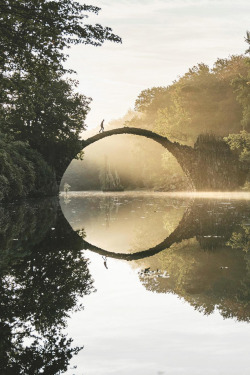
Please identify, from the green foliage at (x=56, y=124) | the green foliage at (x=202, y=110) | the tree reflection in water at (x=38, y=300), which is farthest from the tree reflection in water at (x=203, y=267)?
the green foliage at (x=202, y=110)

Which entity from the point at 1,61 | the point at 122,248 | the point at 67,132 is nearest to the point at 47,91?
the point at 67,132

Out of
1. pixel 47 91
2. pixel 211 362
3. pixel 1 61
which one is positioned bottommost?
pixel 211 362

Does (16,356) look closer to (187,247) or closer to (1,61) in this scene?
(187,247)

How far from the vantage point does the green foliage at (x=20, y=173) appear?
19469 millimetres

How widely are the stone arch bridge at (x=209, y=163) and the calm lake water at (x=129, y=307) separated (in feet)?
101

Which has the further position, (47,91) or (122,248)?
(47,91)

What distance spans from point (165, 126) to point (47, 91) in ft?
59.1

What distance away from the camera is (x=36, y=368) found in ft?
8.11

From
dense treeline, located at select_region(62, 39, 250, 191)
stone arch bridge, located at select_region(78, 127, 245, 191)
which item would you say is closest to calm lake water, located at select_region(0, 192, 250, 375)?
dense treeline, located at select_region(62, 39, 250, 191)

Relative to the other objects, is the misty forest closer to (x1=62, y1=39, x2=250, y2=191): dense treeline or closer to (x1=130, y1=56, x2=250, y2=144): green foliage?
(x1=62, y1=39, x2=250, y2=191): dense treeline

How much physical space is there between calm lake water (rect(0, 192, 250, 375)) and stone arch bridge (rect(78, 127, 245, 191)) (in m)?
30.7

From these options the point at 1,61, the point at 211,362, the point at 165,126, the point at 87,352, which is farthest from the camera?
the point at 165,126

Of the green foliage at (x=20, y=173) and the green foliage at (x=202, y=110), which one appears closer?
the green foliage at (x=20, y=173)

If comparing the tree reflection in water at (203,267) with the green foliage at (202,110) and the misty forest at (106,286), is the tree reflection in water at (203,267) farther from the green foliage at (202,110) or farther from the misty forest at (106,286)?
the green foliage at (202,110)
